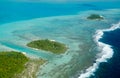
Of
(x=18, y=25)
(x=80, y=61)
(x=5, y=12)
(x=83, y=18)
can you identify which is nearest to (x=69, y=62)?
(x=80, y=61)

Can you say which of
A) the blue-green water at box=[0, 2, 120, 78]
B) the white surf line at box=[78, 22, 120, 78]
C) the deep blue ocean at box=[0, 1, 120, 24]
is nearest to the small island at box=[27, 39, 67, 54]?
the blue-green water at box=[0, 2, 120, 78]

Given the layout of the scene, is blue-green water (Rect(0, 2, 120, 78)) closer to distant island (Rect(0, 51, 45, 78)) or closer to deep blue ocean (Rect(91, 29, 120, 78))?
deep blue ocean (Rect(91, 29, 120, 78))

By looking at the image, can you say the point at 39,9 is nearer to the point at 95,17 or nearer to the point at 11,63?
the point at 95,17

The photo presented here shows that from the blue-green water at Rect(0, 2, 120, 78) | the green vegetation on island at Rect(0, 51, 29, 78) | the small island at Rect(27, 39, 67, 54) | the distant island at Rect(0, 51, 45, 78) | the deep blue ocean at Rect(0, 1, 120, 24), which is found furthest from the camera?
the deep blue ocean at Rect(0, 1, 120, 24)

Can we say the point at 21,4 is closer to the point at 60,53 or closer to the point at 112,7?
the point at 112,7

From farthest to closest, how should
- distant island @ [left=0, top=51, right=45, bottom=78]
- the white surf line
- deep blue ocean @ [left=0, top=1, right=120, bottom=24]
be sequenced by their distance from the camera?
deep blue ocean @ [left=0, top=1, right=120, bottom=24] → the white surf line → distant island @ [left=0, top=51, right=45, bottom=78]

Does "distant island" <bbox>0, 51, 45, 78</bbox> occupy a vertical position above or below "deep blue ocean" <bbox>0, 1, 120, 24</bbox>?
below

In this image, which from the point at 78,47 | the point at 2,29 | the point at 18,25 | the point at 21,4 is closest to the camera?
the point at 78,47
